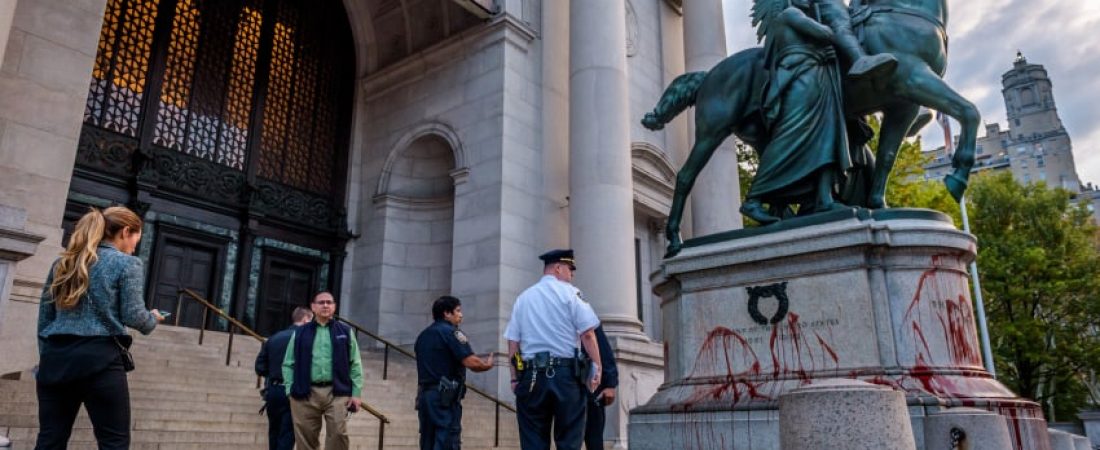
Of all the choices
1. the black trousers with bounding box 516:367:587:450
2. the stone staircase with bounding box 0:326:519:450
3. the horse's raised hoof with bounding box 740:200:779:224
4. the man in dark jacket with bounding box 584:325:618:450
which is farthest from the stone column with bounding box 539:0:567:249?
the black trousers with bounding box 516:367:587:450

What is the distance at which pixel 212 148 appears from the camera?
594 inches

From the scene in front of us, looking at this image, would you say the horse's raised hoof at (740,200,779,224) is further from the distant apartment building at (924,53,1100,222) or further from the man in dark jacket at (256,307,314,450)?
the distant apartment building at (924,53,1100,222)

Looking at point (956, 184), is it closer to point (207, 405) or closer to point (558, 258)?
point (558, 258)

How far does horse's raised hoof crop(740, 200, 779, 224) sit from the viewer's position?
6871mm

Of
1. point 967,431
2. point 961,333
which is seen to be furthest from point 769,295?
point 967,431

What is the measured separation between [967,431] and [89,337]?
4743mm

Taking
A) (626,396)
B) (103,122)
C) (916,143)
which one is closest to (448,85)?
(103,122)

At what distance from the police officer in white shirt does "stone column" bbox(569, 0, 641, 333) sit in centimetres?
830

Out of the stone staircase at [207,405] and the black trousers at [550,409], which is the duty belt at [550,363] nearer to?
the black trousers at [550,409]

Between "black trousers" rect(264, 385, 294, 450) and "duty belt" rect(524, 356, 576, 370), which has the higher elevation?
"duty belt" rect(524, 356, 576, 370)

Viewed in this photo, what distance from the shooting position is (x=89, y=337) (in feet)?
10.9

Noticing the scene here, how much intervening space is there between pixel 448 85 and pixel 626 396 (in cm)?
786

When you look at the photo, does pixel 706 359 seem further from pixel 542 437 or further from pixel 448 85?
pixel 448 85

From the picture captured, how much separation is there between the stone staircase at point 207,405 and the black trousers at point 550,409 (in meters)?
4.06
